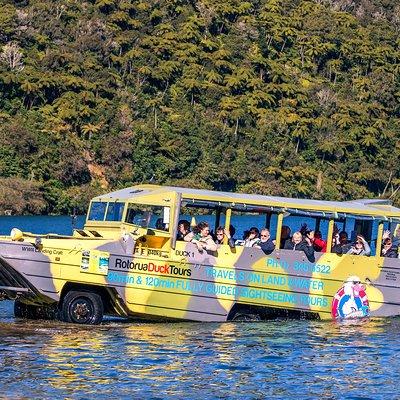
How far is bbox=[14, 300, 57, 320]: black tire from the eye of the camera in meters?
25.6

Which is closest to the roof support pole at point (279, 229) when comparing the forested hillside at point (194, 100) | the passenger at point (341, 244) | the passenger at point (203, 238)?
the passenger at point (341, 244)

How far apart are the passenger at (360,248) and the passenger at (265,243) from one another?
1.77m

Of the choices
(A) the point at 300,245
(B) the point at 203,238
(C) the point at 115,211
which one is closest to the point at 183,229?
(B) the point at 203,238

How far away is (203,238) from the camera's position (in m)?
25.6

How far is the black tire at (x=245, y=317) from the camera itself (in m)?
26.2

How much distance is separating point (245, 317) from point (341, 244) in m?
2.43

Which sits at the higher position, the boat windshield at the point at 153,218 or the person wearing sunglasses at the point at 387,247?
the boat windshield at the point at 153,218

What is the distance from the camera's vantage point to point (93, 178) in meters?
107

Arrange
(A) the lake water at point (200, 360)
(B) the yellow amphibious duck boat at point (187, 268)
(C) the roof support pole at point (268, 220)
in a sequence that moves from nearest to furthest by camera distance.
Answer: (A) the lake water at point (200, 360) → (B) the yellow amphibious duck boat at point (187, 268) → (C) the roof support pole at point (268, 220)

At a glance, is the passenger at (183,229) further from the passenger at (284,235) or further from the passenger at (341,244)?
the passenger at (341,244)

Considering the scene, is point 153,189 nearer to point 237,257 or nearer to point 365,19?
point 237,257

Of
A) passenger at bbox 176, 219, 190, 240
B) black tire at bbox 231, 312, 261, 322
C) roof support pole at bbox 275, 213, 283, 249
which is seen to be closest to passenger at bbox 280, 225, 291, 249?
roof support pole at bbox 275, 213, 283, 249

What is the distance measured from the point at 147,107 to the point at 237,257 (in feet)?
304

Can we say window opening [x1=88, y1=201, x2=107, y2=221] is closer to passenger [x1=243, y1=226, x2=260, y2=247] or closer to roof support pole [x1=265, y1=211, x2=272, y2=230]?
passenger [x1=243, y1=226, x2=260, y2=247]
